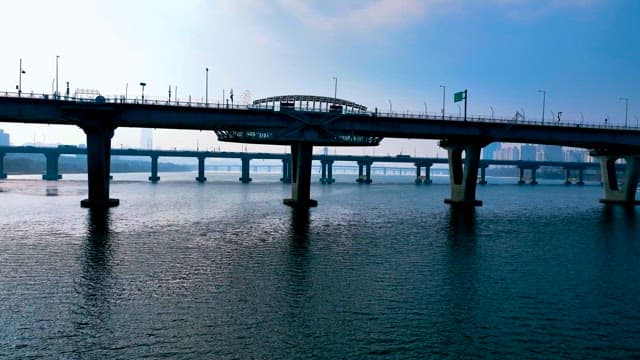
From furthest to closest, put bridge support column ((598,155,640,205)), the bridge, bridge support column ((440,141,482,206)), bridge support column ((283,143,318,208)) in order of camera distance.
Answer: bridge support column ((598,155,640,205)), bridge support column ((440,141,482,206)), bridge support column ((283,143,318,208)), the bridge

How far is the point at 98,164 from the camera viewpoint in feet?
250

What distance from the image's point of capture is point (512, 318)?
25.1m

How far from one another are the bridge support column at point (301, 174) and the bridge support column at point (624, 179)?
7000 cm

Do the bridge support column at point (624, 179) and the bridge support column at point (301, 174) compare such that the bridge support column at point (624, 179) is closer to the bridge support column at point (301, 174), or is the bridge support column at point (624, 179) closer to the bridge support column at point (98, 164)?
the bridge support column at point (301, 174)

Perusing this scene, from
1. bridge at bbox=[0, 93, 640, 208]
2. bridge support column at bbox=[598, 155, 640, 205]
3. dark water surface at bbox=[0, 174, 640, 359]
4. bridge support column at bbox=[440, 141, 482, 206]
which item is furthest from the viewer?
bridge support column at bbox=[598, 155, 640, 205]

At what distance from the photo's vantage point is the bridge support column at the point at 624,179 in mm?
108188

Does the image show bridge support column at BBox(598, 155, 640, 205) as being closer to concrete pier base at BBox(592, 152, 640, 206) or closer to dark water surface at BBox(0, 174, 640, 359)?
concrete pier base at BBox(592, 152, 640, 206)

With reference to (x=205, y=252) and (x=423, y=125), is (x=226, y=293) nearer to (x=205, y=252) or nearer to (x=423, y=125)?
(x=205, y=252)

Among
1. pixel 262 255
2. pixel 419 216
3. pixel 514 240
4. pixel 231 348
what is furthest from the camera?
pixel 419 216

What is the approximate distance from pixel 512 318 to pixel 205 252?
2636 cm

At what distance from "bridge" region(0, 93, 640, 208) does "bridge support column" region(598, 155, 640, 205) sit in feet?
22.7

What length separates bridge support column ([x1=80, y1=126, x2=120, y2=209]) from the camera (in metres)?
75.6

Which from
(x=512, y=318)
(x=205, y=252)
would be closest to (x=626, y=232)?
(x=512, y=318)

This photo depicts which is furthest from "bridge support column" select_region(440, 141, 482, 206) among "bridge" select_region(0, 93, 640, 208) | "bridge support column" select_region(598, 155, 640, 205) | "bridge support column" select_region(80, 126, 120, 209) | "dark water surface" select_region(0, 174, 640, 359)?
"bridge support column" select_region(80, 126, 120, 209)
